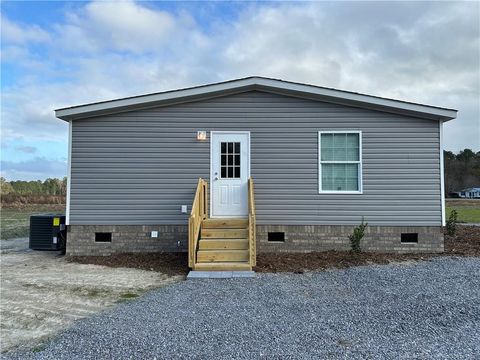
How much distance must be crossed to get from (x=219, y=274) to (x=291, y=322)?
2408 mm

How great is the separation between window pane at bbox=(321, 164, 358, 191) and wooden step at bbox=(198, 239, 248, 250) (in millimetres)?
2514

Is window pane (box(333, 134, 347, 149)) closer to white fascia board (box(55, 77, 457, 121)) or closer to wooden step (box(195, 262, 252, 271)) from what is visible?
white fascia board (box(55, 77, 457, 121))

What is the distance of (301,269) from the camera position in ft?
22.4

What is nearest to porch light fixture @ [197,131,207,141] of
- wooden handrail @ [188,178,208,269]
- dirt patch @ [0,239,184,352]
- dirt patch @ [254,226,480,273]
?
wooden handrail @ [188,178,208,269]

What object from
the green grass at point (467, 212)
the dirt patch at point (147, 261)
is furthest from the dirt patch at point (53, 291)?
the green grass at point (467, 212)

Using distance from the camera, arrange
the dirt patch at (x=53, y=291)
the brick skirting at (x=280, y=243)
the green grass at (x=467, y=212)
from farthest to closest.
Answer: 1. the green grass at (x=467, y=212)
2. the brick skirting at (x=280, y=243)
3. the dirt patch at (x=53, y=291)

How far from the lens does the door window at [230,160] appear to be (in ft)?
27.5

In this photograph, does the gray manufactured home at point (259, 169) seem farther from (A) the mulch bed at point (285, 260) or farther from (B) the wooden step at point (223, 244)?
(B) the wooden step at point (223, 244)

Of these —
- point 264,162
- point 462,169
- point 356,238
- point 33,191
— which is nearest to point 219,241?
point 264,162

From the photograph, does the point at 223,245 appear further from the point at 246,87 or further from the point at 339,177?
the point at 246,87

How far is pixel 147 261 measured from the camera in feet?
25.0

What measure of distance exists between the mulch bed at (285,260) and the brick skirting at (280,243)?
8.4 inches

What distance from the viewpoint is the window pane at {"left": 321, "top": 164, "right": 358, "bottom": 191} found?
8344 millimetres

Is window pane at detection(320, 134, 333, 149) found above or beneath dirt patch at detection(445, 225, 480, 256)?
above
